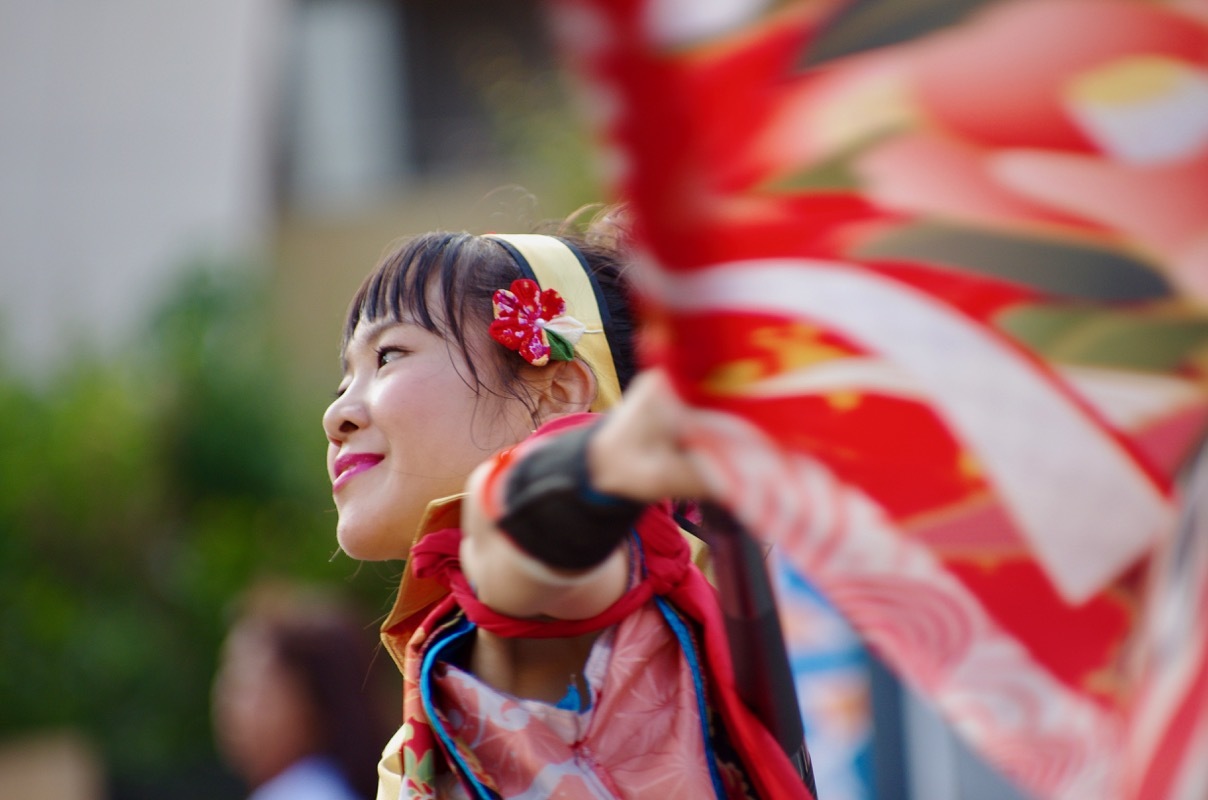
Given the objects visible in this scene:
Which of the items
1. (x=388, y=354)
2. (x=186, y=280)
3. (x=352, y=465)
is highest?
(x=388, y=354)

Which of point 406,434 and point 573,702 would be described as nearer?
point 573,702

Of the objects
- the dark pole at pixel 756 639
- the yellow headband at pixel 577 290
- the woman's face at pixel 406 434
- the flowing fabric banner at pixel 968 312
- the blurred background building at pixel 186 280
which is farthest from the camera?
the blurred background building at pixel 186 280

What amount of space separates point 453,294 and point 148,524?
6.56 meters

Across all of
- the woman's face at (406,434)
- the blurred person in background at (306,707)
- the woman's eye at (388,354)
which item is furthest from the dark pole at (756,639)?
the blurred person in background at (306,707)

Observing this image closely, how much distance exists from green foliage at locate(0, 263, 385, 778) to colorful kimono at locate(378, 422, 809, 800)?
582cm

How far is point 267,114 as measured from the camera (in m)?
10.4

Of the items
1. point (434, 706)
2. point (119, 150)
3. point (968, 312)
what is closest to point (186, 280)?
point (119, 150)

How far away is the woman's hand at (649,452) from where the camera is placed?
2.98 feet

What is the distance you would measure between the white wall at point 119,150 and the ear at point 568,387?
7.84m

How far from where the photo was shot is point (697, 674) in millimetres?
1263

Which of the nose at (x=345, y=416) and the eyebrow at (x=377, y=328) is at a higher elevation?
the eyebrow at (x=377, y=328)

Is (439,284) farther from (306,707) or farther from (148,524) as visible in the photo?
(148,524)

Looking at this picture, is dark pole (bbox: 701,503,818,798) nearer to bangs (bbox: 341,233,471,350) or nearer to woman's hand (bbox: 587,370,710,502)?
woman's hand (bbox: 587,370,710,502)

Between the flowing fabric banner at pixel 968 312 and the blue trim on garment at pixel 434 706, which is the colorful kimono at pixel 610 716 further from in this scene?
the flowing fabric banner at pixel 968 312
